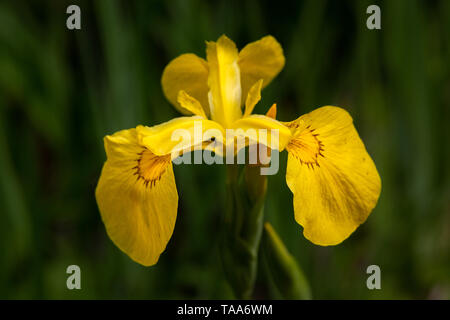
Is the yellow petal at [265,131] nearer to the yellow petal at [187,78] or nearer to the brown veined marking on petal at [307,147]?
the brown veined marking on petal at [307,147]

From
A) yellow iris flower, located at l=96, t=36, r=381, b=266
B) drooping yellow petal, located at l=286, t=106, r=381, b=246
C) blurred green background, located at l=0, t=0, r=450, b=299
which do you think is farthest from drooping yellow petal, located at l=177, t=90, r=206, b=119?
blurred green background, located at l=0, t=0, r=450, b=299

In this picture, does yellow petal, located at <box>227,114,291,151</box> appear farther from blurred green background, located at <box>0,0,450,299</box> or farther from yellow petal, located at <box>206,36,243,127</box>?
blurred green background, located at <box>0,0,450,299</box>

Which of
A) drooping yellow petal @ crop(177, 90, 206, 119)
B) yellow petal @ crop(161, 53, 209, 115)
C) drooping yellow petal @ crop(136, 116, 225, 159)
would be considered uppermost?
yellow petal @ crop(161, 53, 209, 115)

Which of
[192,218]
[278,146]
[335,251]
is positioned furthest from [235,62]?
[335,251]

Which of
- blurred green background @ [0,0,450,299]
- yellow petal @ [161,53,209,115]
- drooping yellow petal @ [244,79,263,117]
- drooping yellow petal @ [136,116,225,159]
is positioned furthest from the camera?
blurred green background @ [0,0,450,299]

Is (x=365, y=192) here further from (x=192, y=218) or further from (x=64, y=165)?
(x=64, y=165)

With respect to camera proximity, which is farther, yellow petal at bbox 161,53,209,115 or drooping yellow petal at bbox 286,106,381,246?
yellow petal at bbox 161,53,209,115
